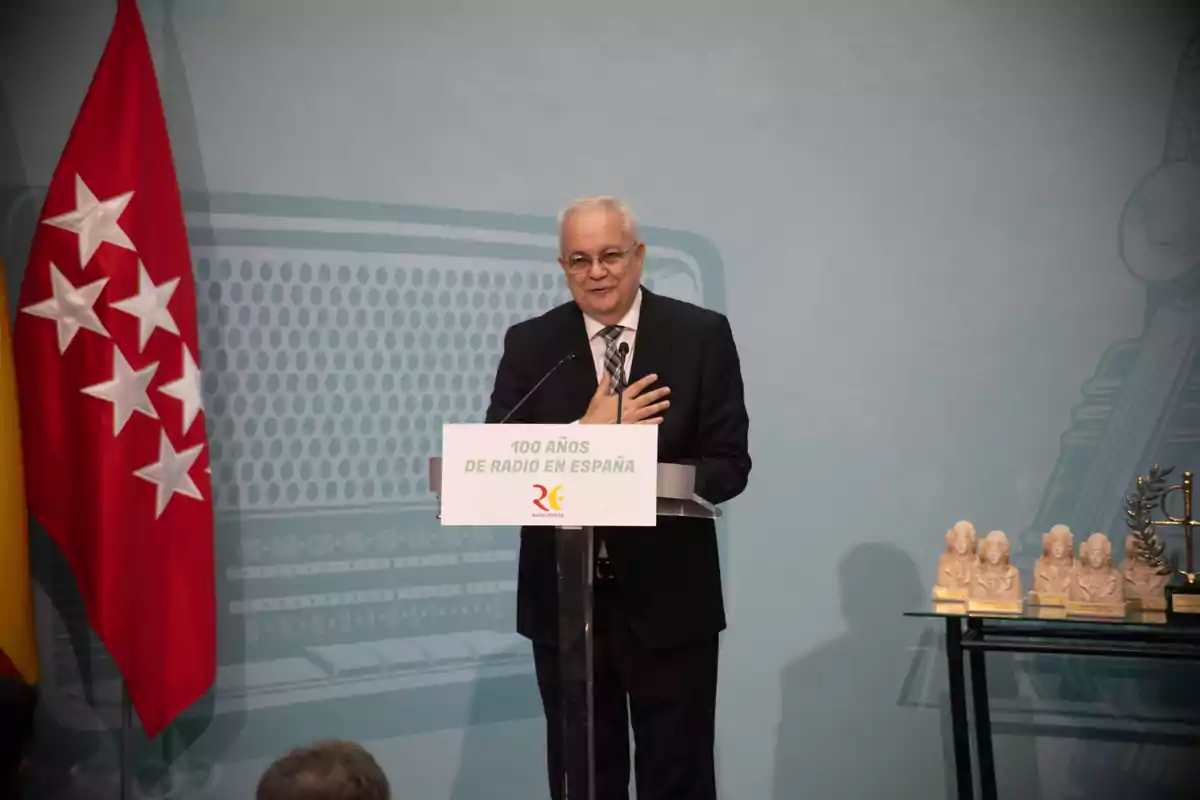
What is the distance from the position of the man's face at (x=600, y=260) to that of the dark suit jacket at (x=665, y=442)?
7 cm

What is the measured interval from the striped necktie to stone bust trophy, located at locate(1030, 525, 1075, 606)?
150 cm

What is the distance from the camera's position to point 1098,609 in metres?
2.94

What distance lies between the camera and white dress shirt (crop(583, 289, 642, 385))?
7.42 ft

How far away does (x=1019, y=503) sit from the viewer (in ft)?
11.5

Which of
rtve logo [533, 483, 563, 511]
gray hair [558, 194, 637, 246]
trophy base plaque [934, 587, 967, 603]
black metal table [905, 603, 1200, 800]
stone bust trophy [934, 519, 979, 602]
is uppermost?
gray hair [558, 194, 637, 246]

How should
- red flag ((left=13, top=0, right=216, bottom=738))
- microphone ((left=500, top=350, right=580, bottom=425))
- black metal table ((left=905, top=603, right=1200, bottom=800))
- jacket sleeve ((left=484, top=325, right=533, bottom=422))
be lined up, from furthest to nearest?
black metal table ((left=905, top=603, right=1200, bottom=800)) < red flag ((left=13, top=0, right=216, bottom=738)) < jacket sleeve ((left=484, top=325, right=533, bottom=422)) < microphone ((left=500, top=350, right=580, bottom=425))

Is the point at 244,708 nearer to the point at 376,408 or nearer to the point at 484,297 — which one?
the point at 376,408

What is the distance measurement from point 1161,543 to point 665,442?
179cm

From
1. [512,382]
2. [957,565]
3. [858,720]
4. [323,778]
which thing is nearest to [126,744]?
[512,382]

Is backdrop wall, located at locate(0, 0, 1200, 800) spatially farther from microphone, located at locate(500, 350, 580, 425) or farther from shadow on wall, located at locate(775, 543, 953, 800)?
microphone, located at locate(500, 350, 580, 425)

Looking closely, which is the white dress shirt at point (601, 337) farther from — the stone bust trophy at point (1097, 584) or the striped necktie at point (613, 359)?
the stone bust trophy at point (1097, 584)

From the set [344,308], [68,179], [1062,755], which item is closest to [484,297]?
[344,308]

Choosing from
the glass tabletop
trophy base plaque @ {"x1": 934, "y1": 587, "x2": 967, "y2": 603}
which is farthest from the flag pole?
trophy base plaque @ {"x1": 934, "y1": 587, "x2": 967, "y2": 603}

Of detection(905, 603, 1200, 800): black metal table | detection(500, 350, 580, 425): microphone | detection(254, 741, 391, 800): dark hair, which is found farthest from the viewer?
detection(905, 603, 1200, 800): black metal table
